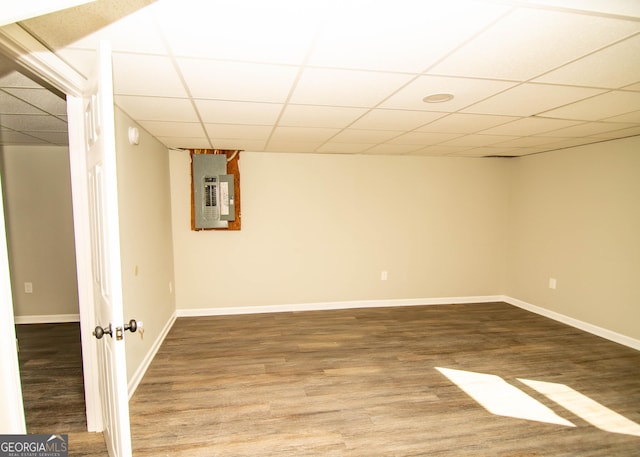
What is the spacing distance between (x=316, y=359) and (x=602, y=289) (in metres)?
3.36

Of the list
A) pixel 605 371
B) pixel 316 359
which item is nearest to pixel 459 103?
pixel 316 359

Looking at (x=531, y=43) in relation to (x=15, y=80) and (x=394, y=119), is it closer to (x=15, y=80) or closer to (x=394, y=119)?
(x=394, y=119)

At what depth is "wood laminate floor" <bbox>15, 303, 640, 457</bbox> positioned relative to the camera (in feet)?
6.63

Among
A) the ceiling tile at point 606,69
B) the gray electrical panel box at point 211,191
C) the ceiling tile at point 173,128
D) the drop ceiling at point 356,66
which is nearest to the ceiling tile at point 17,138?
the drop ceiling at point 356,66

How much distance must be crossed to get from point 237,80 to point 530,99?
6.45ft

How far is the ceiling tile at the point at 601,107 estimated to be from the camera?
216 centimetres

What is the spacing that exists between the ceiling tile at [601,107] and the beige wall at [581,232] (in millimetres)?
1286

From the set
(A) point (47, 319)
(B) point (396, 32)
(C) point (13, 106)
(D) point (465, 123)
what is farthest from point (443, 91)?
(A) point (47, 319)

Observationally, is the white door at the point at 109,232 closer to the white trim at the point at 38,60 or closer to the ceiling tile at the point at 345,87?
the white trim at the point at 38,60

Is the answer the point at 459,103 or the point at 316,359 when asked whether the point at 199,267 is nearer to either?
the point at 316,359

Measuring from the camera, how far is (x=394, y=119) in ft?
8.84

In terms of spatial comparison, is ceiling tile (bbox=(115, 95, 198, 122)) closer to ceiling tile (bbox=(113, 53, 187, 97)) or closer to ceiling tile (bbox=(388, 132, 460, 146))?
ceiling tile (bbox=(113, 53, 187, 97))

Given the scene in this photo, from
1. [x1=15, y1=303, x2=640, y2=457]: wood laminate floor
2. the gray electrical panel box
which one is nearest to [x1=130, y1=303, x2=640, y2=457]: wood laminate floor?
[x1=15, y1=303, x2=640, y2=457]: wood laminate floor

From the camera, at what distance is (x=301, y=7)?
122 cm
